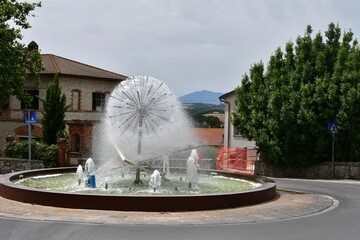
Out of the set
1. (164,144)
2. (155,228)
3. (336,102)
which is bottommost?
(155,228)

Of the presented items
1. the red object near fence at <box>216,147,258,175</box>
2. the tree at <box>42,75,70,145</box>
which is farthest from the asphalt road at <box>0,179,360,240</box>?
the tree at <box>42,75,70,145</box>

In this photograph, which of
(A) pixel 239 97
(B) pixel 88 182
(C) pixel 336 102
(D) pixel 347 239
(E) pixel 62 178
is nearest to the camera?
(D) pixel 347 239

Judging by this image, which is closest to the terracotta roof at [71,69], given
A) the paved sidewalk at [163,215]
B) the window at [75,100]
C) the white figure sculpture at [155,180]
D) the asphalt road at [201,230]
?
the window at [75,100]

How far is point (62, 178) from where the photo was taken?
69.1 feet

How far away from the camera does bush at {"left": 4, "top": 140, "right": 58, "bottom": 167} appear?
3281cm

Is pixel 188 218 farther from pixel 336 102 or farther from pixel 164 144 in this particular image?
pixel 336 102

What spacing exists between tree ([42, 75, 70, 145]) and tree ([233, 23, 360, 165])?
14.1 m

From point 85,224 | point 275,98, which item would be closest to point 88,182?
point 85,224

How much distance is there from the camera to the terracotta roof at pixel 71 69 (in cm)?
Answer: 4206

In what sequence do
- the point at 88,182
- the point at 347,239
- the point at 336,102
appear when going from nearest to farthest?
1. the point at 347,239
2. the point at 88,182
3. the point at 336,102

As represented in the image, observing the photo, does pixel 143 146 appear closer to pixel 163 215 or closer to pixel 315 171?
pixel 163 215

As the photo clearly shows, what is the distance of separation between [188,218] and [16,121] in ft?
103

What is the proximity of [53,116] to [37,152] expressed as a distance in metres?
3.86

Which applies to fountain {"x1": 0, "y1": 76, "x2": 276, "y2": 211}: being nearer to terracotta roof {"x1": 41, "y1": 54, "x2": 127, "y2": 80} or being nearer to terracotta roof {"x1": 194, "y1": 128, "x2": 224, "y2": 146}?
terracotta roof {"x1": 41, "y1": 54, "x2": 127, "y2": 80}
